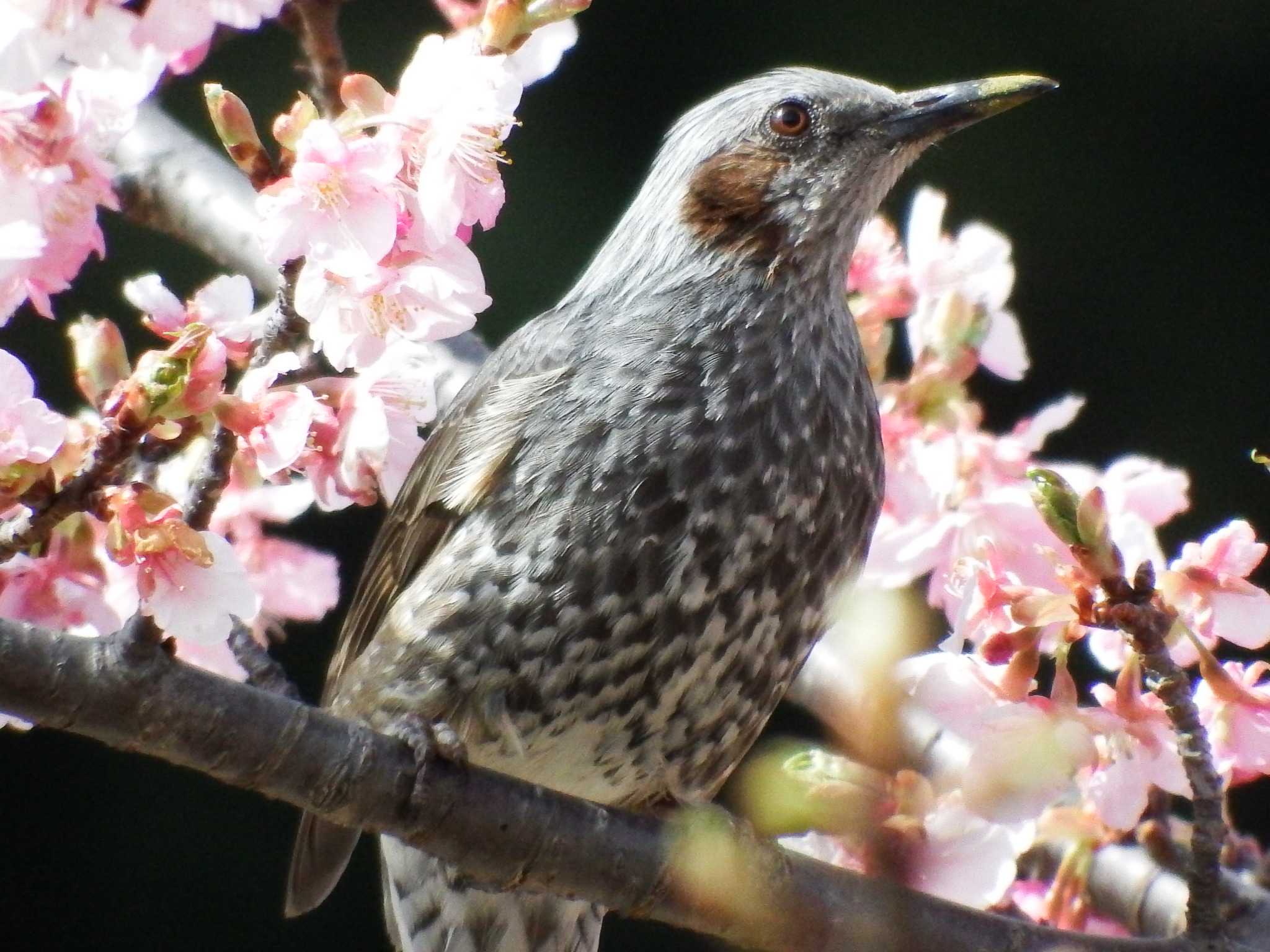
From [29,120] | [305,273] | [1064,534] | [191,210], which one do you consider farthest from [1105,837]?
[191,210]

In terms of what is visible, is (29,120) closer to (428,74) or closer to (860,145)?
(428,74)

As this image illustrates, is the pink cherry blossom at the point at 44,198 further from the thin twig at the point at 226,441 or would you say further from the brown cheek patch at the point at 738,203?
the brown cheek patch at the point at 738,203

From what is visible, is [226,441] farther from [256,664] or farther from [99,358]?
[256,664]

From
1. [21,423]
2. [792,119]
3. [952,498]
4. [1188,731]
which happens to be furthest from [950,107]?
[21,423]

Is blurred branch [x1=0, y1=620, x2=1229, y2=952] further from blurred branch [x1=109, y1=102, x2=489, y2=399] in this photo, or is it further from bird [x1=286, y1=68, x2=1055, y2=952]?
blurred branch [x1=109, y1=102, x2=489, y2=399]

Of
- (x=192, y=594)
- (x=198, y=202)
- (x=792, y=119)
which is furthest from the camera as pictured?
(x=198, y=202)

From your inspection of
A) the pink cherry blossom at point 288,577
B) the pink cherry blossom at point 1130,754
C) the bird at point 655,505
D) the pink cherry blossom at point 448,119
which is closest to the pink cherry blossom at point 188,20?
the pink cherry blossom at point 448,119
